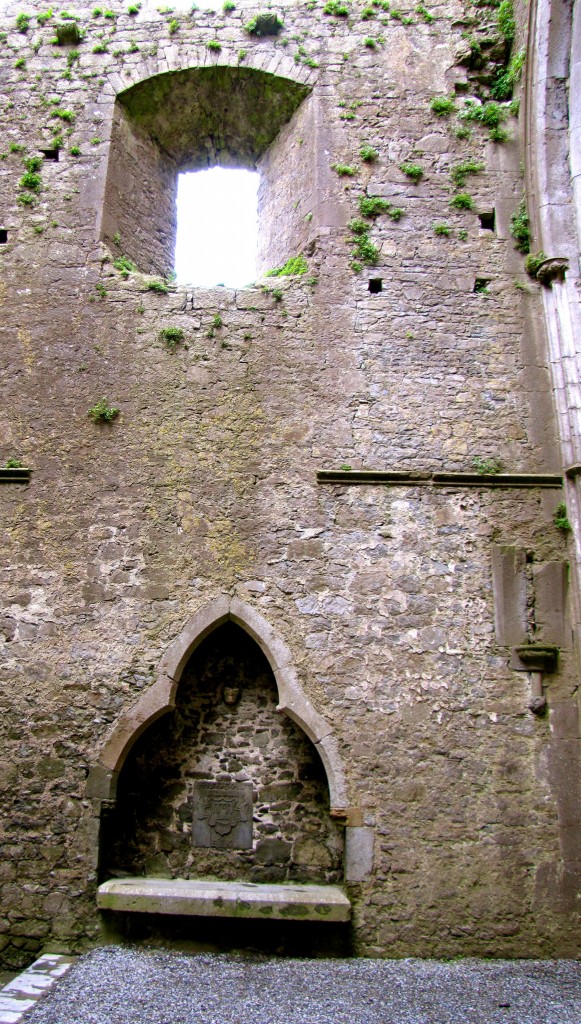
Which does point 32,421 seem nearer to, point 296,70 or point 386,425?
point 386,425

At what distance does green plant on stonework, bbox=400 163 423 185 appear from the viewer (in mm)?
6625

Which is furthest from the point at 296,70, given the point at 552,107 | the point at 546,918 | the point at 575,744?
the point at 546,918

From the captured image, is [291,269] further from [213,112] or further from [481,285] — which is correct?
[213,112]

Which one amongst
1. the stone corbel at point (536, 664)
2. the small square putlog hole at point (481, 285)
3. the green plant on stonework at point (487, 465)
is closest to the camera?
the stone corbel at point (536, 664)

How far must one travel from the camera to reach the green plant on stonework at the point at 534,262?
6284mm

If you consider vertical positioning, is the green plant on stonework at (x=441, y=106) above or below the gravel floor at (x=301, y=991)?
above

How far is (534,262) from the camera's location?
6.32m

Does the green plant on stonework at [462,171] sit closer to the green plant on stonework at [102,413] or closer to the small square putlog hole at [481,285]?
the small square putlog hole at [481,285]

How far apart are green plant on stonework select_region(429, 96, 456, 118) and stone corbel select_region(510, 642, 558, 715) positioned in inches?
191

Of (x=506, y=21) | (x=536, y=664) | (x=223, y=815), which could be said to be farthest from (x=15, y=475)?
(x=506, y=21)

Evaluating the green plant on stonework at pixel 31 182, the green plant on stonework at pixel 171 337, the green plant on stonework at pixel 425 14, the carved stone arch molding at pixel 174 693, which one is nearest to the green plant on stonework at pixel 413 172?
the green plant on stonework at pixel 425 14

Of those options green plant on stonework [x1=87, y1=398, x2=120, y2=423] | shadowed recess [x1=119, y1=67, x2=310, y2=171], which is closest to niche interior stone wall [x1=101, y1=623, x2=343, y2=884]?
→ green plant on stonework [x1=87, y1=398, x2=120, y2=423]

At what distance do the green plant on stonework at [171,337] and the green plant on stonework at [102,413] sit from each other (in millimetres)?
713

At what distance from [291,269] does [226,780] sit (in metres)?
4.33
